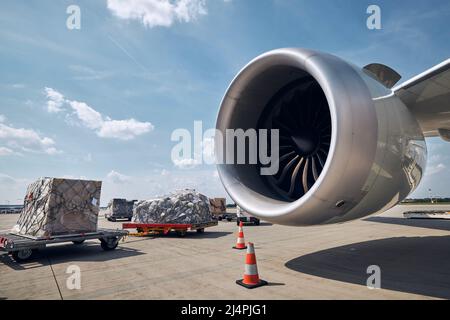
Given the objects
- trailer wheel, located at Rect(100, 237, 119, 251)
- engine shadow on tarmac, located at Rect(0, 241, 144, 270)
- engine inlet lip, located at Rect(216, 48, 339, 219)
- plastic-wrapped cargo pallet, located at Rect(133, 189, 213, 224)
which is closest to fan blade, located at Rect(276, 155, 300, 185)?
engine inlet lip, located at Rect(216, 48, 339, 219)

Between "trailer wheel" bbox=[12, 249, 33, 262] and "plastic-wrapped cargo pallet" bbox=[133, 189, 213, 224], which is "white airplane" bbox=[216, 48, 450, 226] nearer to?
"trailer wheel" bbox=[12, 249, 33, 262]

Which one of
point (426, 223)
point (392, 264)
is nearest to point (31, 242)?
point (392, 264)

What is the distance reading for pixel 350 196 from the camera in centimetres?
388

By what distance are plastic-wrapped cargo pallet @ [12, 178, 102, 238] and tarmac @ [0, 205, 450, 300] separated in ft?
2.41

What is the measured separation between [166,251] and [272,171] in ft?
13.5

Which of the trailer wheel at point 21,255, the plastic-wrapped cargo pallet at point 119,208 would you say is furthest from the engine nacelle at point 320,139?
the plastic-wrapped cargo pallet at point 119,208

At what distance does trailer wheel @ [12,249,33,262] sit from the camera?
6703 mm

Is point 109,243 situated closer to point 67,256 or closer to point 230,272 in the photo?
point 67,256

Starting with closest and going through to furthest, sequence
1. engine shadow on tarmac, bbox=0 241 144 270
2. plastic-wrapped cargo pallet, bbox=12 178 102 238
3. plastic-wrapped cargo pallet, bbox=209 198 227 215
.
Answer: engine shadow on tarmac, bbox=0 241 144 270, plastic-wrapped cargo pallet, bbox=12 178 102 238, plastic-wrapped cargo pallet, bbox=209 198 227 215

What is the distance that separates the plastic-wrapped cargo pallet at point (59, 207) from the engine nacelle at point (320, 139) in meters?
4.82

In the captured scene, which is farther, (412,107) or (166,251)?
(166,251)

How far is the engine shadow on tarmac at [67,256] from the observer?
21.8 feet

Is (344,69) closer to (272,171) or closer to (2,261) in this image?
(272,171)
